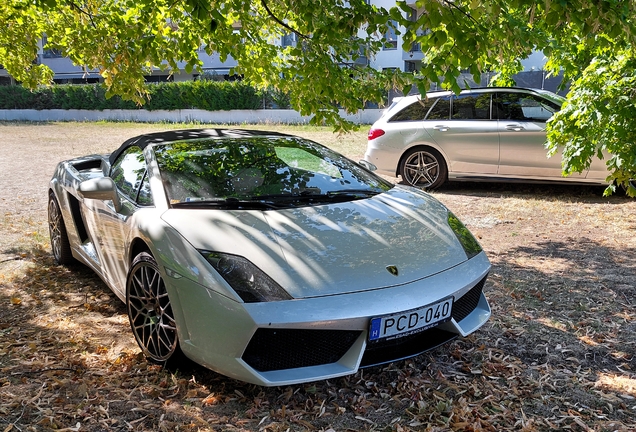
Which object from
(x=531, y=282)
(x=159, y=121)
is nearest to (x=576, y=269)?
(x=531, y=282)

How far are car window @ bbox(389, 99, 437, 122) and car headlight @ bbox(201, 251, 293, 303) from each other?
6974mm

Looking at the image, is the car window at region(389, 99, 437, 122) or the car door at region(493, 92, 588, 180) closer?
the car door at region(493, 92, 588, 180)

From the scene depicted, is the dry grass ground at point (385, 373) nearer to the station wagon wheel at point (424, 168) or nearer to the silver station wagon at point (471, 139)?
the silver station wagon at point (471, 139)

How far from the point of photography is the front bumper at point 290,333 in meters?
2.62

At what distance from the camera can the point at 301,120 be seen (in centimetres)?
2766

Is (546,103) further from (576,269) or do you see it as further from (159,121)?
(159,121)

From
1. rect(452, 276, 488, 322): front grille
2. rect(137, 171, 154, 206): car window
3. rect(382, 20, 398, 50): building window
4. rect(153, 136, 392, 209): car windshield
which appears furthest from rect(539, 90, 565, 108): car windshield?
rect(137, 171, 154, 206): car window

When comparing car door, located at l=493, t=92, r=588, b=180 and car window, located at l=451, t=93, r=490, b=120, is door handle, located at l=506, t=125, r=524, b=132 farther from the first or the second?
car window, located at l=451, t=93, r=490, b=120

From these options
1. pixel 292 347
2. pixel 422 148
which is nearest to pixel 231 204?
pixel 292 347

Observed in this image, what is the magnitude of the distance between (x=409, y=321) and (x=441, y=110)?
7.00 meters

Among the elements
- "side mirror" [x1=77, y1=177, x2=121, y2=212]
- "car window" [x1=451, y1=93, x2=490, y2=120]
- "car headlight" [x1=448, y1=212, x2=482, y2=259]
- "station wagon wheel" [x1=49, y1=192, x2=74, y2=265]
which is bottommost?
"station wagon wheel" [x1=49, y1=192, x2=74, y2=265]

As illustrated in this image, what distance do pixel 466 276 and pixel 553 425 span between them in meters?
0.84

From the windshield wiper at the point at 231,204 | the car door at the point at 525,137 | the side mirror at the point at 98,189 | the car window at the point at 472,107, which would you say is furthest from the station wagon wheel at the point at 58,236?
the car door at the point at 525,137

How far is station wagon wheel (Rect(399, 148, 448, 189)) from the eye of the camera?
362 inches
